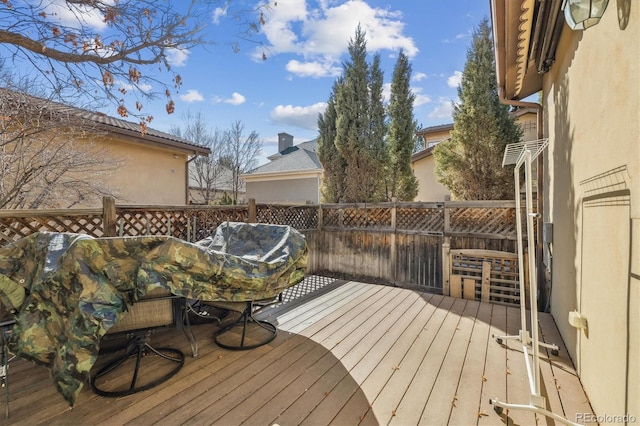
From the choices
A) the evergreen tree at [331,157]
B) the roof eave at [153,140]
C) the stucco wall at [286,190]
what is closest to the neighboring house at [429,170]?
the evergreen tree at [331,157]

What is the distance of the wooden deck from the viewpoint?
1917 mm

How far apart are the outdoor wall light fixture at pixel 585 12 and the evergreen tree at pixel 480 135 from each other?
5220mm

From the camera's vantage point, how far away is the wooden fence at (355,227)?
3.31m

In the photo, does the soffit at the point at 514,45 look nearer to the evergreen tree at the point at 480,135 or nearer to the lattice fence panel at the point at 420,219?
the evergreen tree at the point at 480,135

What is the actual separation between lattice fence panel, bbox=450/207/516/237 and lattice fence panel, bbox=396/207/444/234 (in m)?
0.23

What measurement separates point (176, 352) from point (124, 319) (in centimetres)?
73

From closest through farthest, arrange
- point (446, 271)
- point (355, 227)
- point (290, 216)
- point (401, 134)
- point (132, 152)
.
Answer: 1. point (446, 271)
2. point (290, 216)
3. point (355, 227)
4. point (132, 152)
5. point (401, 134)

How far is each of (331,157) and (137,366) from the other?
6951 millimetres

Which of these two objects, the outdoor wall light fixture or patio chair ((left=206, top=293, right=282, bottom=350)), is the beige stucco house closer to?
patio chair ((left=206, top=293, right=282, bottom=350))

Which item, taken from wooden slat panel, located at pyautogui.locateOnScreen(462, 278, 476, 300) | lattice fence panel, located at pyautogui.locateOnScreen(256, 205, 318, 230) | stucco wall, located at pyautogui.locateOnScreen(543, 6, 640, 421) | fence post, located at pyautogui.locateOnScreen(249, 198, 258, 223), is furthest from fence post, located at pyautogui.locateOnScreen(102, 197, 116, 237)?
wooden slat panel, located at pyautogui.locateOnScreen(462, 278, 476, 300)

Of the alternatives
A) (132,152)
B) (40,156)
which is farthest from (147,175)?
(40,156)

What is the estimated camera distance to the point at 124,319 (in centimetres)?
221

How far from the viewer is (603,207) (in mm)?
1811

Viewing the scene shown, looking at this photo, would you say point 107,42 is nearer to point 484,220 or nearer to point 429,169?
point 484,220
